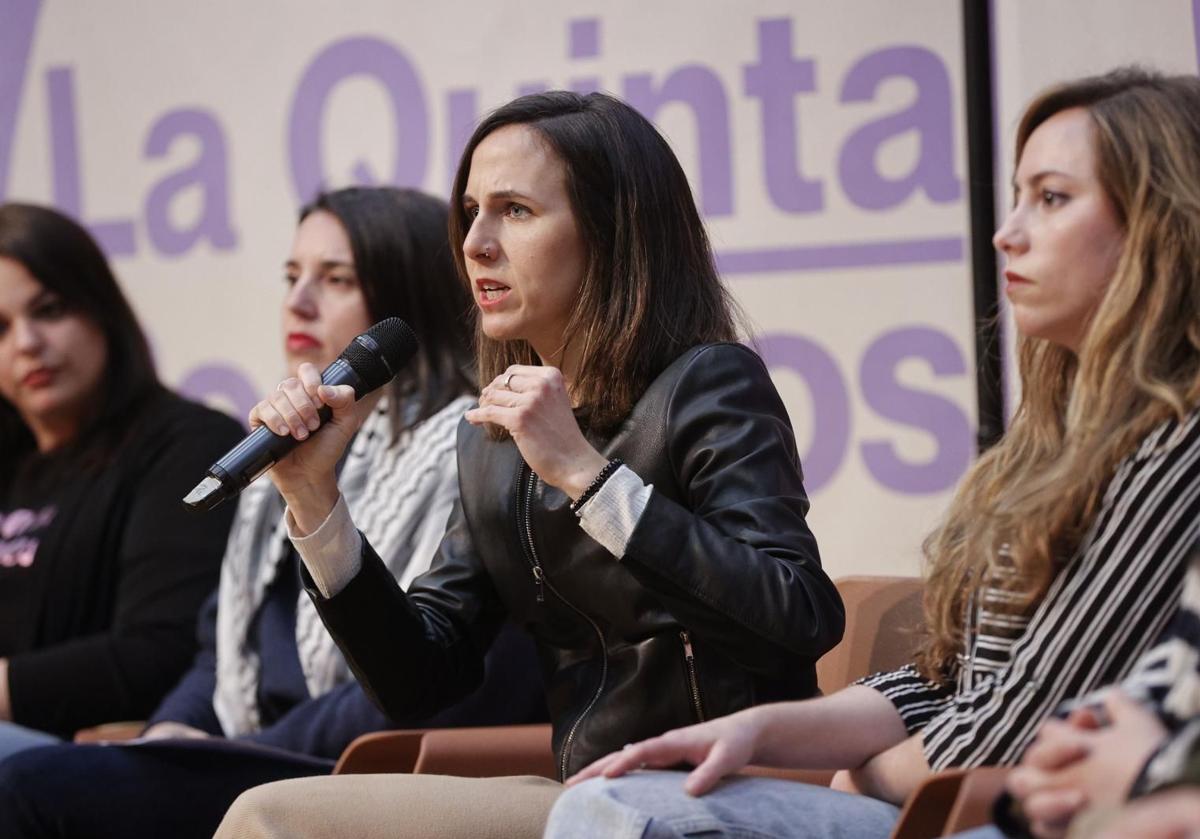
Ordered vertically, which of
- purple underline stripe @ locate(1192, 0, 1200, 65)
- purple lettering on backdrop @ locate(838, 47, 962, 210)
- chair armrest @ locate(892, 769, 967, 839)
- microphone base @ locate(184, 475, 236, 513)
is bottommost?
chair armrest @ locate(892, 769, 967, 839)

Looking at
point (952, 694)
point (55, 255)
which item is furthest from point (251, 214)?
point (952, 694)

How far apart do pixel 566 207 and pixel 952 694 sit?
2.48 feet

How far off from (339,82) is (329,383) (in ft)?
7.32

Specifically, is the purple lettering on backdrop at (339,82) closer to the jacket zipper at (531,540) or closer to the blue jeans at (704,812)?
the jacket zipper at (531,540)

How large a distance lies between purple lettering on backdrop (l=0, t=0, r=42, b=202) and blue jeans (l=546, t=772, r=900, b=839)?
10.9ft

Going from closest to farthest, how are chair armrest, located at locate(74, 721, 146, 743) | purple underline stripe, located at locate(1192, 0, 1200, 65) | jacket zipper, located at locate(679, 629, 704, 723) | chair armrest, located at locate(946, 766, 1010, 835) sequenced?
chair armrest, located at locate(946, 766, 1010, 835) → jacket zipper, located at locate(679, 629, 704, 723) → purple underline stripe, located at locate(1192, 0, 1200, 65) → chair armrest, located at locate(74, 721, 146, 743)

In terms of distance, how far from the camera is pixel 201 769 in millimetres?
2436

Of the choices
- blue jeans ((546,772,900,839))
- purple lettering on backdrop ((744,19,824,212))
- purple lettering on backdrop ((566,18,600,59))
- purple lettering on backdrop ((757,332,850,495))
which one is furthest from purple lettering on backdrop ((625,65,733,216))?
blue jeans ((546,772,900,839))

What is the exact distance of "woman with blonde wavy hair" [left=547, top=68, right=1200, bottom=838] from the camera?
1627 mm

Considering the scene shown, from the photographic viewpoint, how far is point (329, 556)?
6.86 ft

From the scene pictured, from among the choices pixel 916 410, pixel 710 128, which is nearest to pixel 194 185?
pixel 710 128

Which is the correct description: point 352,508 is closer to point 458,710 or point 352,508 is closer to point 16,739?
point 458,710

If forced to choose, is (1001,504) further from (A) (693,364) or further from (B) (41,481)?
(B) (41,481)

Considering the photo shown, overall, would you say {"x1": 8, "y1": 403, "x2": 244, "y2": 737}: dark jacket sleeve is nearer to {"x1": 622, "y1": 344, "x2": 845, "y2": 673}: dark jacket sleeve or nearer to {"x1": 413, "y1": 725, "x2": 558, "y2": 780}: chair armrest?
{"x1": 413, "y1": 725, "x2": 558, "y2": 780}: chair armrest
